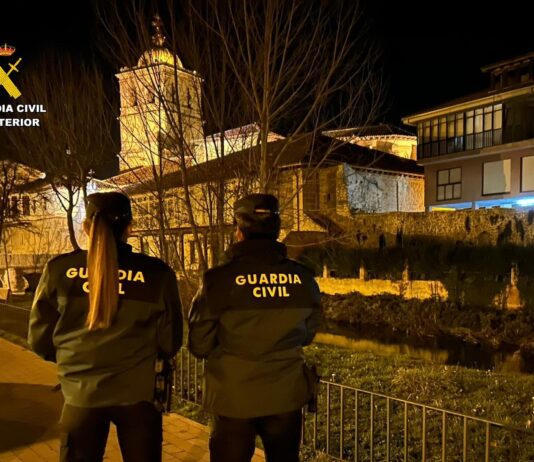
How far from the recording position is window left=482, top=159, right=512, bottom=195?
27203 millimetres

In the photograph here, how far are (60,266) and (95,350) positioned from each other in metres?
0.45

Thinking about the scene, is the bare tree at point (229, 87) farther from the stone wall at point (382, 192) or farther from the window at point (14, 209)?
the stone wall at point (382, 192)

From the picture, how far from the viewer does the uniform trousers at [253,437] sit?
8.11 ft

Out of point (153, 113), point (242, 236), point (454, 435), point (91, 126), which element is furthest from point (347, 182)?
point (242, 236)

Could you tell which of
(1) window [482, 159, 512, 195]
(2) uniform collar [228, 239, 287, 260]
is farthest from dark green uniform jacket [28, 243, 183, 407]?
(1) window [482, 159, 512, 195]

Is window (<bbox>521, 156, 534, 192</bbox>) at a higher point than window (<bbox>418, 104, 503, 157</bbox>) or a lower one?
lower

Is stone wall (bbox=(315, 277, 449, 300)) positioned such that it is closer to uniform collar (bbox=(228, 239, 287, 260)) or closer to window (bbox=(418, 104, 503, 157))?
window (bbox=(418, 104, 503, 157))

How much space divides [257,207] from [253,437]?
46.3 inches

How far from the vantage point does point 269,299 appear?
7.93ft

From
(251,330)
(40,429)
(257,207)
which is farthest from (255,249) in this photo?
(40,429)

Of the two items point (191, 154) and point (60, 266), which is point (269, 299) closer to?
point (60, 266)

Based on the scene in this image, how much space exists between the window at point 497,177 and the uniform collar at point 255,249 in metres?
28.0

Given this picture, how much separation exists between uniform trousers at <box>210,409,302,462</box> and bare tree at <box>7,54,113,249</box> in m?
7.37

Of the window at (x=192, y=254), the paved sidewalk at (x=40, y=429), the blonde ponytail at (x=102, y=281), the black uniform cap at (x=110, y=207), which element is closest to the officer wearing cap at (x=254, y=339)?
the blonde ponytail at (x=102, y=281)
